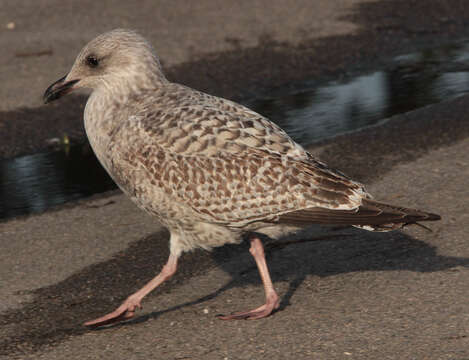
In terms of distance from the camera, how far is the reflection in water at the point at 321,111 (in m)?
8.46

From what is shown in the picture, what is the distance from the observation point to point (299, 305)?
5.48 meters

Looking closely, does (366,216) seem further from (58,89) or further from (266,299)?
(58,89)

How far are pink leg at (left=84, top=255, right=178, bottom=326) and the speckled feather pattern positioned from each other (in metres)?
0.14

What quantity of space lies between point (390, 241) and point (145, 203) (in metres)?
2.09

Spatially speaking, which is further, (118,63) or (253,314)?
(118,63)

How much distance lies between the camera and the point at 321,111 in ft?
35.0

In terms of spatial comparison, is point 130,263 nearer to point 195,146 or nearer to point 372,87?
point 195,146

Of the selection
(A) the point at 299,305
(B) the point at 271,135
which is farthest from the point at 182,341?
(B) the point at 271,135

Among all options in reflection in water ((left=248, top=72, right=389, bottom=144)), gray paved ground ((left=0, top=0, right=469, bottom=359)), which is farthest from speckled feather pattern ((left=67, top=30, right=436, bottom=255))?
reflection in water ((left=248, top=72, right=389, bottom=144))

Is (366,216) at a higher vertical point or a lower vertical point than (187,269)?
higher

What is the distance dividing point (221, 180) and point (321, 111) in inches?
224

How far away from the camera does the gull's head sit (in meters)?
5.84

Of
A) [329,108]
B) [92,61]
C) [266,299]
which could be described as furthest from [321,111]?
[266,299]

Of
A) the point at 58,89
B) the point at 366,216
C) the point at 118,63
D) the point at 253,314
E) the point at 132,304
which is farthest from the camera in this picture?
the point at 58,89
